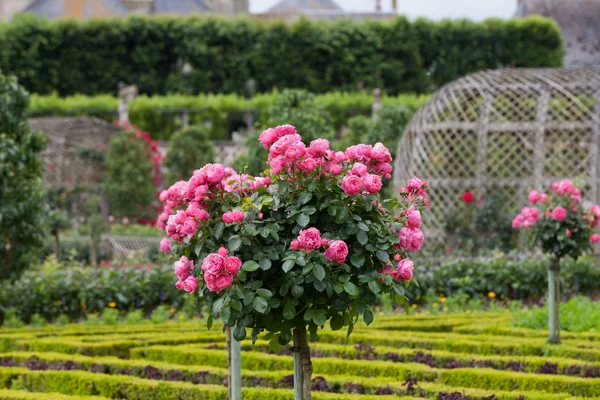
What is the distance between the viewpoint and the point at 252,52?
2978cm

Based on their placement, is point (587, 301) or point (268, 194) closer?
point (268, 194)

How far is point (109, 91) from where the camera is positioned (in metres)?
29.8

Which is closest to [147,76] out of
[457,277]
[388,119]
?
[388,119]

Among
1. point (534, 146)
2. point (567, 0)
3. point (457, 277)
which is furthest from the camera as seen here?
point (567, 0)

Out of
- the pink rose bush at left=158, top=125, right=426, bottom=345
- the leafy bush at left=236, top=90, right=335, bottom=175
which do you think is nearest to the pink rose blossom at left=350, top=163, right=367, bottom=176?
the pink rose bush at left=158, top=125, right=426, bottom=345

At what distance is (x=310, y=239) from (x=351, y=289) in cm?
26

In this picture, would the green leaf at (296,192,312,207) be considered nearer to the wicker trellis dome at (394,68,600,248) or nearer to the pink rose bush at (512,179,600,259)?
the pink rose bush at (512,179,600,259)

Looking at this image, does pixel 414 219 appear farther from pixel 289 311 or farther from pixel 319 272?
pixel 289 311

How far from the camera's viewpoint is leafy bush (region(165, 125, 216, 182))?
21406 mm

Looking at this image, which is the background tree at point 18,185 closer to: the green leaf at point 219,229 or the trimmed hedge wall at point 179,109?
the green leaf at point 219,229

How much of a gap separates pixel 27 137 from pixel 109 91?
20333 millimetres

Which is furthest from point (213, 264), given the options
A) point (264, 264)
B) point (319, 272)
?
point (319, 272)

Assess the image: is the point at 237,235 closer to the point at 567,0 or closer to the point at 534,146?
the point at 534,146

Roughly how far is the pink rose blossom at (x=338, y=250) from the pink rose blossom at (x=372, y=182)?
0.87 ft
